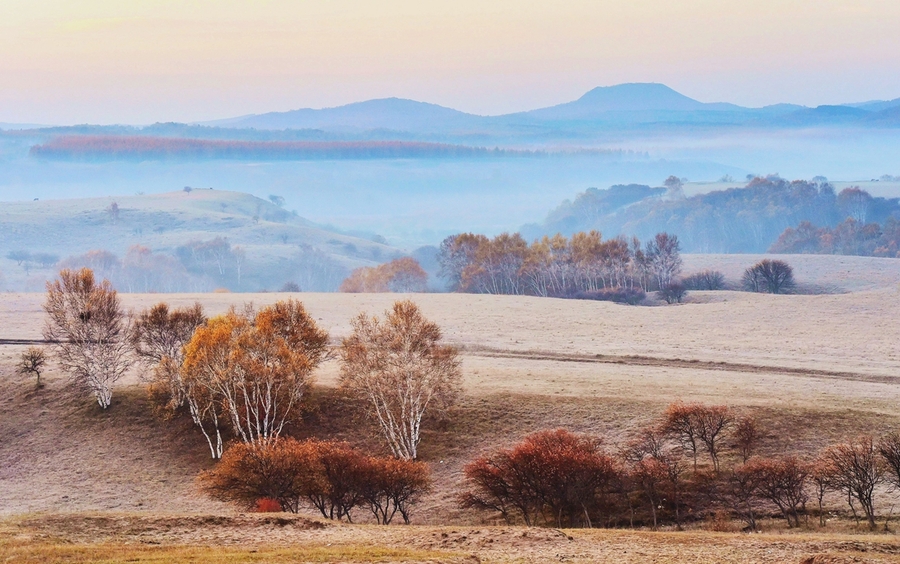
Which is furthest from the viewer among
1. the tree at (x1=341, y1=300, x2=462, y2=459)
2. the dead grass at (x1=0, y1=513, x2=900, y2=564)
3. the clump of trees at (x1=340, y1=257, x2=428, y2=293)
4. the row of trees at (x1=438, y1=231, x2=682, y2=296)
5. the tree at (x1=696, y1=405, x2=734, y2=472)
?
the clump of trees at (x1=340, y1=257, x2=428, y2=293)

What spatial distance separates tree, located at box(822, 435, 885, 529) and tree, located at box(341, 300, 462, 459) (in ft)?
74.3

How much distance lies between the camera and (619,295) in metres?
118

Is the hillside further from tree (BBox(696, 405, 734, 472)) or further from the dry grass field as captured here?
tree (BBox(696, 405, 734, 472))

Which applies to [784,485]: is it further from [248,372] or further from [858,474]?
[248,372]

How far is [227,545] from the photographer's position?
28281 millimetres

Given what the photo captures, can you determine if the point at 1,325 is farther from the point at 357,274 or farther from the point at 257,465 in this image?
the point at 357,274

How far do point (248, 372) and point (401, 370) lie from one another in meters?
9.19

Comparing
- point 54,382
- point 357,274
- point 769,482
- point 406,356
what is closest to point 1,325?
point 54,382

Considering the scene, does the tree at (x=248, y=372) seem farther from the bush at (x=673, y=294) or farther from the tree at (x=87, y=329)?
the bush at (x=673, y=294)

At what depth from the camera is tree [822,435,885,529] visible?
3506cm

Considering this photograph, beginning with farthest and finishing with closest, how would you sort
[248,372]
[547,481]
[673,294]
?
[673,294]
[248,372]
[547,481]

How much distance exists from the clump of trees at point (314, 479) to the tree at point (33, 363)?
28.0m

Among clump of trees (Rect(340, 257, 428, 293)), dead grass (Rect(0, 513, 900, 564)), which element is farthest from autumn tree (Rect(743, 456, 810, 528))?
clump of trees (Rect(340, 257, 428, 293))

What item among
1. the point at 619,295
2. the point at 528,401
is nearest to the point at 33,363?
the point at 528,401
